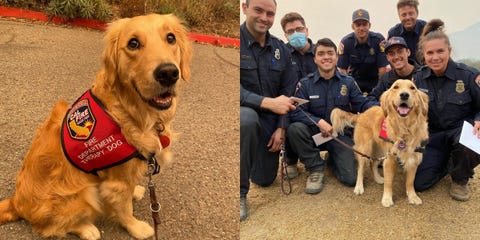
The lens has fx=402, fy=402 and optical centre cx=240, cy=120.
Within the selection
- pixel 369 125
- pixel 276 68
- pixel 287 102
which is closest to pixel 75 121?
pixel 287 102

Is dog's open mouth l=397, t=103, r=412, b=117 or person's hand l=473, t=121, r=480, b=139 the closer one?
person's hand l=473, t=121, r=480, b=139

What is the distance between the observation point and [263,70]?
7.89ft

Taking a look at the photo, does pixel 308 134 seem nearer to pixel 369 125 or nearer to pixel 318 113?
pixel 318 113

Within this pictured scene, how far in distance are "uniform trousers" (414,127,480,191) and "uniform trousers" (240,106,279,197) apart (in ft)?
3.06

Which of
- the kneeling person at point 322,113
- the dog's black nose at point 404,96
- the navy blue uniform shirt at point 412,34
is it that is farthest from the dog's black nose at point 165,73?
the navy blue uniform shirt at point 412,34

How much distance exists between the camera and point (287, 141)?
283cm

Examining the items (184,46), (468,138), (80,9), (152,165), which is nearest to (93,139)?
(152,165)

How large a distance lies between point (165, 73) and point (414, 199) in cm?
167

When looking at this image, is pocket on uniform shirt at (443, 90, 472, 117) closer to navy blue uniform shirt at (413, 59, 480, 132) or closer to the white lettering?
navy blue uniform shirt at (413, 59, 480, 132)

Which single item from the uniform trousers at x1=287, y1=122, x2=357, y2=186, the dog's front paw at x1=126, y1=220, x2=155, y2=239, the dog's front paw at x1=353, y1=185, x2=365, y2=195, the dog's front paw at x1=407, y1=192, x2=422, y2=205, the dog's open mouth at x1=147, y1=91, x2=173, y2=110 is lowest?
the dog's front paw at x1=126, y1=220, x2=155, y2=239

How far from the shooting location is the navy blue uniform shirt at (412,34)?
10.5 feet

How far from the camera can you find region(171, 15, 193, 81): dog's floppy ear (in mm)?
1800

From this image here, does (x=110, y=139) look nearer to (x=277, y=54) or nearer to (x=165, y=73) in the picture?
(x=165, y=73)

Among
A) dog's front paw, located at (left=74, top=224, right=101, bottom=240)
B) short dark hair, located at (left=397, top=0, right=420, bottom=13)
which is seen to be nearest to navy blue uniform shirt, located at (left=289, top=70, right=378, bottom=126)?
short dark hair, located at (left=397, top=0, right=420, bottom=13)
